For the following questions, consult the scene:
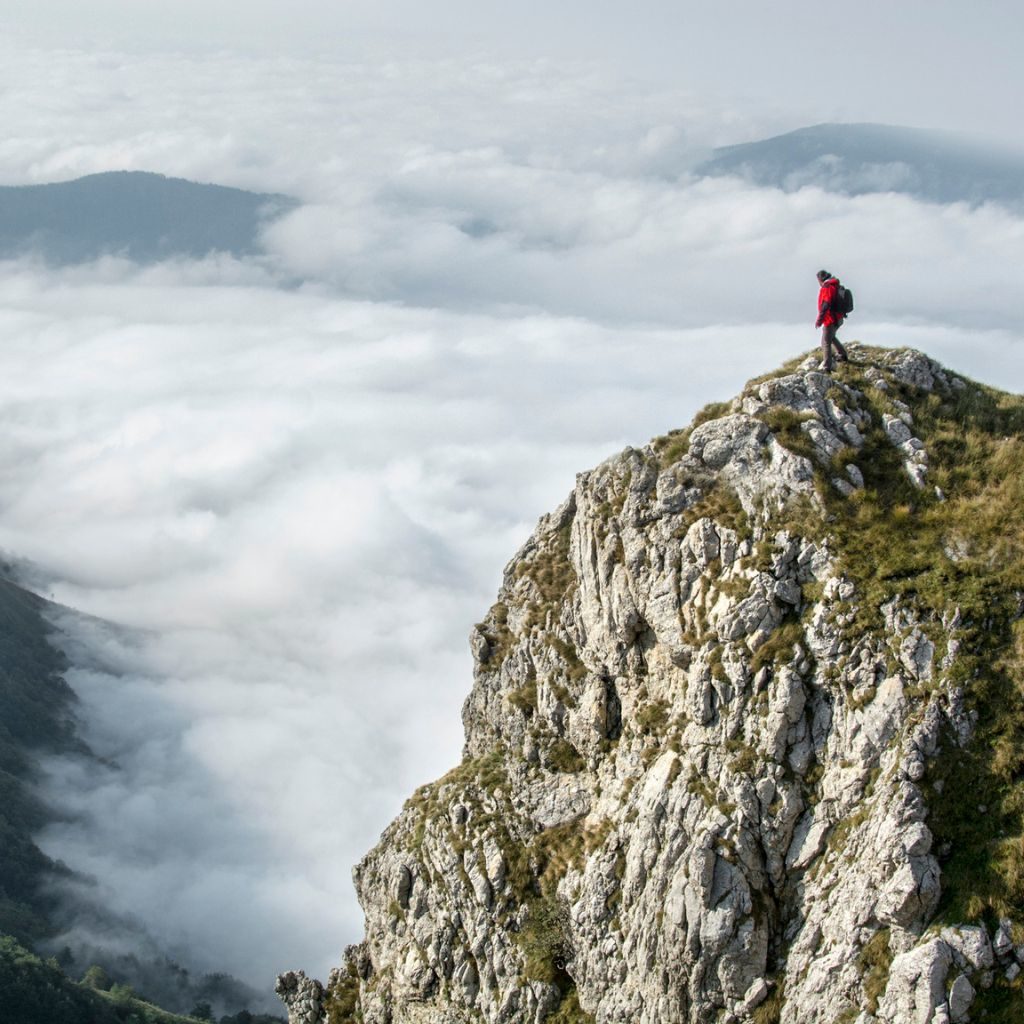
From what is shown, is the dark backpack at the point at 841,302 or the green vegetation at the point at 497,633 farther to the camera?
the green vegetation at the point at 497,633

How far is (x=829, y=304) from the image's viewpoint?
152 feet

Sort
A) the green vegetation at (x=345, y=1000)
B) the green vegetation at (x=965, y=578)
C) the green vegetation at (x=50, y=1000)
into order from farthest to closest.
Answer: the green vegetation at (x=50, y=1000), the green vegetation at (x=345, y=1000), the green vegetation at (x=965, y=578)

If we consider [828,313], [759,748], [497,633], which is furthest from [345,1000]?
[828,313]

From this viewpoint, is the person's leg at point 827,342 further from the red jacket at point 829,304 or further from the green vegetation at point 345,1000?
the green vegetation at point 345,1000

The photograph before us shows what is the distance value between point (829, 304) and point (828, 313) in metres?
0.40

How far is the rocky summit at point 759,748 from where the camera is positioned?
32.2 metres

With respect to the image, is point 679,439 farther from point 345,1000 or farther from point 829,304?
point 345,1000

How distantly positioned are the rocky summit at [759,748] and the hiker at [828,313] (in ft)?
3.22

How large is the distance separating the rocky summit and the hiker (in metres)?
0.98

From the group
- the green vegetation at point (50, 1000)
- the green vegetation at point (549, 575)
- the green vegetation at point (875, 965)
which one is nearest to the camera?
the green vegetation at point (875, 965)

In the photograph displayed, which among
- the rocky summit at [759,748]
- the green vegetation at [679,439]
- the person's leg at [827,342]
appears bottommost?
the rocky summit at [759,748]

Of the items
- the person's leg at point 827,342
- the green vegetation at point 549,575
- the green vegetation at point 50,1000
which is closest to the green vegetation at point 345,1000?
the green vegetation at point 549,575

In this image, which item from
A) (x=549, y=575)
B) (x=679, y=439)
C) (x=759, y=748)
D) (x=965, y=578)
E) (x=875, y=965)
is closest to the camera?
(x=875, y=965)

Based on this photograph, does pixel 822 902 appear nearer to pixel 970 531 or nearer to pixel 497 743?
pixel 970 531
